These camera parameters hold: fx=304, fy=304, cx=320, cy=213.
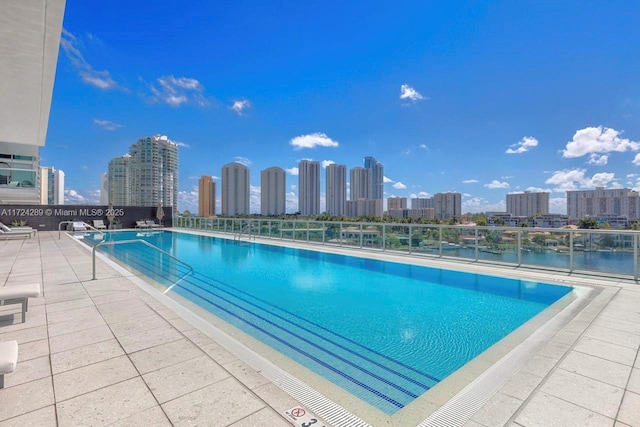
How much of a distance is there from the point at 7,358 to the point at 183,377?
3.21 ft

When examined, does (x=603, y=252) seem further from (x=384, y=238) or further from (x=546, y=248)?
(x=384, y=238)

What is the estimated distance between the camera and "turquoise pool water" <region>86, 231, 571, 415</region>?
2.91m

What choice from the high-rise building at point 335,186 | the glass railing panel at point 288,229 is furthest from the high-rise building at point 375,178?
the glass railing panel at point 288,229

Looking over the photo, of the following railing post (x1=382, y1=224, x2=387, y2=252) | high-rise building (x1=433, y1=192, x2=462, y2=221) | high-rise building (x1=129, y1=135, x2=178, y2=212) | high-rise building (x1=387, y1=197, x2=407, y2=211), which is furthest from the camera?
high-rise building (x1=387, y1=197, x2=407, y2=211)

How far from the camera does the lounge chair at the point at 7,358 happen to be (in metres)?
1.72

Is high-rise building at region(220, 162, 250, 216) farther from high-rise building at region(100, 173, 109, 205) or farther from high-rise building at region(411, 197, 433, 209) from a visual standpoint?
high-rise building at region(411, 197, 433, 209)

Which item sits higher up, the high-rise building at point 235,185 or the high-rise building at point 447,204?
the high-rise building at point 235,185

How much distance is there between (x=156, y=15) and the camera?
38.4 ft

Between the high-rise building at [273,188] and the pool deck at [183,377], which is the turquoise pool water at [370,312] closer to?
the pool deck at [183,377]

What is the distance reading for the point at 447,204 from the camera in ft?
122

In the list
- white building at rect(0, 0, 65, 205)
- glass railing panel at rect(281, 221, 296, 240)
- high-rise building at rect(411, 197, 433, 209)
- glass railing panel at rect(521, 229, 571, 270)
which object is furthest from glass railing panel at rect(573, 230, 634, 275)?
high-rise building at rect(411, 197, 433, 209)

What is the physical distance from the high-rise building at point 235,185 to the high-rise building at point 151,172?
7595mm

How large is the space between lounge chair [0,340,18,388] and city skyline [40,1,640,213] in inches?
192

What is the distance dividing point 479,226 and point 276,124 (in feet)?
76.8
